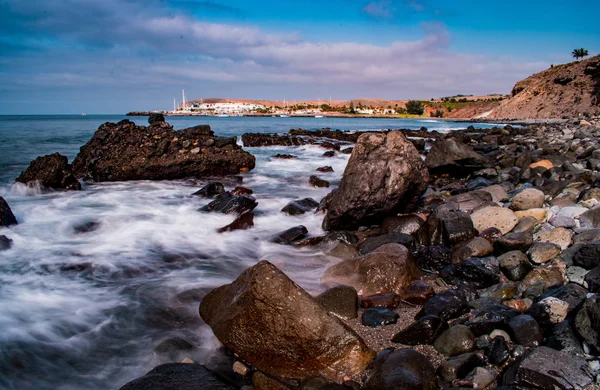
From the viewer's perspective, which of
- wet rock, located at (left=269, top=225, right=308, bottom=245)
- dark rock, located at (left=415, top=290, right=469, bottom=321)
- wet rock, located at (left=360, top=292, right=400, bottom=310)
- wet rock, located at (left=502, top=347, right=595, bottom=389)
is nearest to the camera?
wet rock, located at (left=502, top=347, right=595, bottom=389)

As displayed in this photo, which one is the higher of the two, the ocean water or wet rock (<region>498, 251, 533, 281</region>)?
wet rock (<region>498, 251, 533, 281</region>)

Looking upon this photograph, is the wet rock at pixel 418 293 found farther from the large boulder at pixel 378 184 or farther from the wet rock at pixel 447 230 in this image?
the large boulder at pixel 378 184

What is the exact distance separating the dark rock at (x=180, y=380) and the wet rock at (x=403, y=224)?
4596 millimetres

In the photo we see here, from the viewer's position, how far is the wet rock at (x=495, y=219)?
6.27m

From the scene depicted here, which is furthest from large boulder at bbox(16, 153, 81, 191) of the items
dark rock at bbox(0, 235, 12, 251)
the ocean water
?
dark rock at bbox(0, 235, 12, 251)

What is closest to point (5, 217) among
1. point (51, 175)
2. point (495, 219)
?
point (51, 175)

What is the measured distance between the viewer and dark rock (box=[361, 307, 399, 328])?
4262 mm

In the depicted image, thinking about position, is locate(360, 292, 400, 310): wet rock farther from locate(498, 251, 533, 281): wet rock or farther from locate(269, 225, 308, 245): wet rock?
locate(269, 225, 308, 245): wet rock

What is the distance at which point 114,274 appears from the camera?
237 inches

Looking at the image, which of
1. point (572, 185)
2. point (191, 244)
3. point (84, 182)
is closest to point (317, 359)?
point (191, 244)

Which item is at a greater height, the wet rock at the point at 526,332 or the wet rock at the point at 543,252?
the wet rock at the point at 543,252

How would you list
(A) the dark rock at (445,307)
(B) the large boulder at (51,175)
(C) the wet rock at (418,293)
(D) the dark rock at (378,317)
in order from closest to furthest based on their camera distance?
(A) the dark rock at (445,307) < (D) the dark rock at (378,317) < (C) the wet rock at (418,293) < (B) the large boulder at (51,175)

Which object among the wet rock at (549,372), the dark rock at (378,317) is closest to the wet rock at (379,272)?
→ the dark rock at (378,317)

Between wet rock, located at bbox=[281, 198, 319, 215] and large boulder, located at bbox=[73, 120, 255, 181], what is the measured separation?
6.10 m
